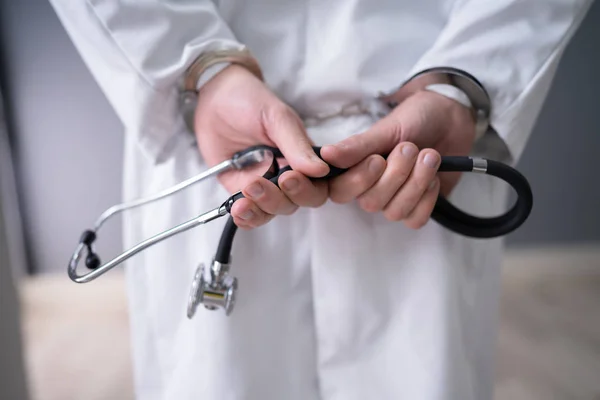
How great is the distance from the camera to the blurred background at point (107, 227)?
41.2 inches

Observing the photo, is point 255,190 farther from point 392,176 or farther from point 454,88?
point 454,88

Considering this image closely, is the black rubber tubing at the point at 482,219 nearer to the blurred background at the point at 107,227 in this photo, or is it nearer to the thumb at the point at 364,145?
A: the thumb at the point at 364,145

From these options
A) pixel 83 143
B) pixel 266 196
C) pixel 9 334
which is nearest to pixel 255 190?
pixel 266 196

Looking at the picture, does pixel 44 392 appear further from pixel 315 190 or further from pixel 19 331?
pixel 315 190

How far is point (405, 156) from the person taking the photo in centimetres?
36

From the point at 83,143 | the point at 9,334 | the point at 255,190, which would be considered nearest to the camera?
the point at 255,190

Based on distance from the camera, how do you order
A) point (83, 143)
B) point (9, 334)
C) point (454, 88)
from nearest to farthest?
point (454, 88) → point (9, 334) → point (83, 143)

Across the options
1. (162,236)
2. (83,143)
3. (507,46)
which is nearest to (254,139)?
(162,236)

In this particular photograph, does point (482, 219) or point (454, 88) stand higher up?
point (454, 88)

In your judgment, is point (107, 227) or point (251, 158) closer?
point (251, 158)

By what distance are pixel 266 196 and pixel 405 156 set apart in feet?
0.38

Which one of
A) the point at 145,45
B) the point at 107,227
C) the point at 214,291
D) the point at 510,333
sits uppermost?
the point at 145,45

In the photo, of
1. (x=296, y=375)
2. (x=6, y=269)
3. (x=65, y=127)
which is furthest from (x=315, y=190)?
(x=65, y=127)

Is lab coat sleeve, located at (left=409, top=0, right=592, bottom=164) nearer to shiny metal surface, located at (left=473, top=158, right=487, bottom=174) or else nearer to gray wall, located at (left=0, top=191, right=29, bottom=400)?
shiny metal surface, located at (left=473, top=158, right=487, bottom=174)
